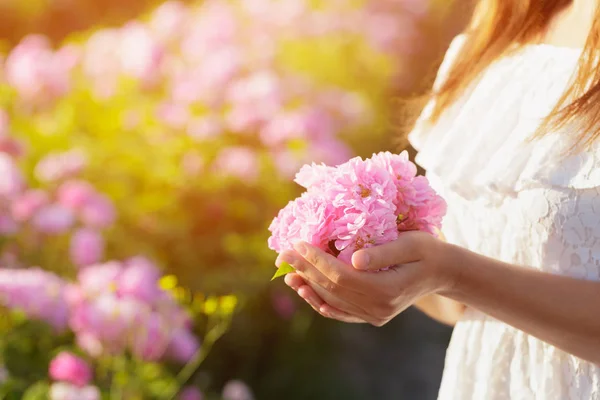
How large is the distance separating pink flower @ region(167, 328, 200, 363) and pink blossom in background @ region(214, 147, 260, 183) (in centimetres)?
67

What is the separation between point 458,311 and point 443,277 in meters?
0.35

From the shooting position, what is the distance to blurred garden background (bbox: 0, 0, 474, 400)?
1732 millimetres

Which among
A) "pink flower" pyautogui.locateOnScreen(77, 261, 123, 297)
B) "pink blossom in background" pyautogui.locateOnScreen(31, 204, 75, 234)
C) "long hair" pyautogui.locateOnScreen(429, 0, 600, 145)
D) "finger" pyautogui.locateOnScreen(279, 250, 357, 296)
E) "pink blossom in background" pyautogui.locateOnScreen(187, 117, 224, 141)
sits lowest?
"finger" pyautogui.locateOnScreen(279, 250, 357, 296)

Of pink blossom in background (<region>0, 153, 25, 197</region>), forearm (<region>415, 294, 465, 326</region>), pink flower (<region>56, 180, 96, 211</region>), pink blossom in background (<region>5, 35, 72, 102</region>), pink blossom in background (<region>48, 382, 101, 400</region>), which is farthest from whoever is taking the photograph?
pink blossom in background (<region>5, 35, 72, 102</region>)

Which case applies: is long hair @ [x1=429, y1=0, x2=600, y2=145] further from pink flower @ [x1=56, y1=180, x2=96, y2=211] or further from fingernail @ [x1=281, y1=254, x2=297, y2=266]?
pink flower @ [x1=56, y1=180, x2=96, y2=211]

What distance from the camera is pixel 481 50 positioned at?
4.50ft

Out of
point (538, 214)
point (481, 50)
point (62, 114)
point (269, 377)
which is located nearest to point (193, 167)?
point (62, 114)

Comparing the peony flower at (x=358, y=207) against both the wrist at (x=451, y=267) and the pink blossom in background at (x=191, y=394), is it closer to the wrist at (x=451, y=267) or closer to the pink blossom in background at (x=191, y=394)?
the wrist at (x=451, y=267)

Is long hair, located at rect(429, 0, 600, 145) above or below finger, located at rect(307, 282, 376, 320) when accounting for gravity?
above

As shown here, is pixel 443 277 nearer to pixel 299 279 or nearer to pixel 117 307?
pixel 299 279

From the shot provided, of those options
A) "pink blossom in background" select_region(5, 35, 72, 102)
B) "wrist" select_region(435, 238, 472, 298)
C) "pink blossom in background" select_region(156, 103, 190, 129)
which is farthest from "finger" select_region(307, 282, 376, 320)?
"pink blossom in background" select_region(5, 35, 72, 102)

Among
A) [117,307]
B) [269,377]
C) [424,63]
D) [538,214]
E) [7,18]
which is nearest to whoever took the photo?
[538,214]

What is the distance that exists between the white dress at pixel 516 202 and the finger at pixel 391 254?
0.25 meters

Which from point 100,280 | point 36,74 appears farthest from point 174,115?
point 100,280
